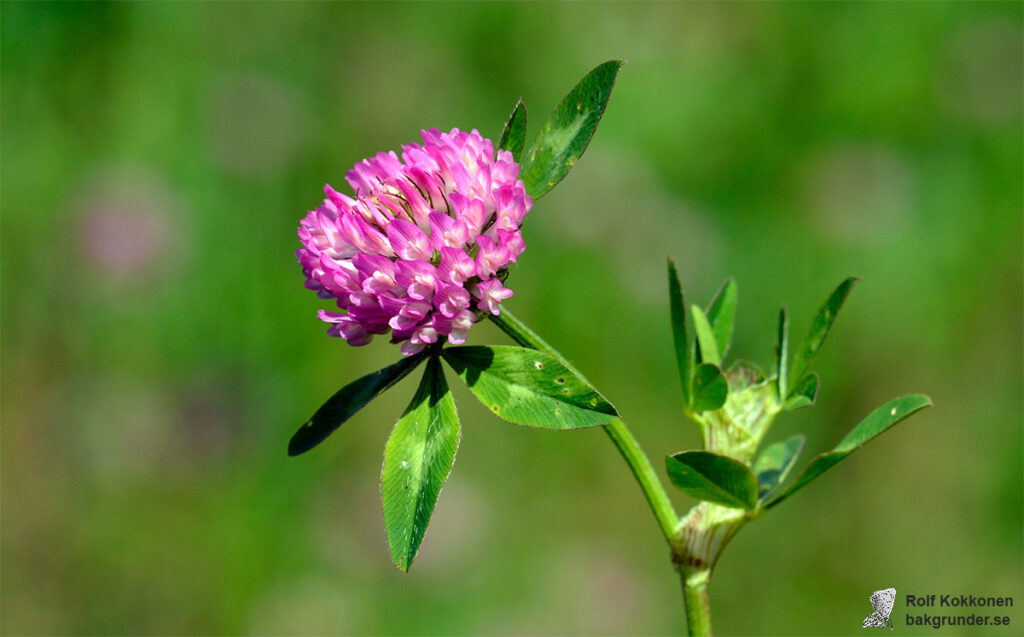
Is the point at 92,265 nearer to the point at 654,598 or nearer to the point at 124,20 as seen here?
the point at 124,20

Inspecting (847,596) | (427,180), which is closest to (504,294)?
(427,180)

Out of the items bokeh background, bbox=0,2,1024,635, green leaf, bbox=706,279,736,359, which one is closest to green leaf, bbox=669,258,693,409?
green leaf, bbox=706,279,736,359

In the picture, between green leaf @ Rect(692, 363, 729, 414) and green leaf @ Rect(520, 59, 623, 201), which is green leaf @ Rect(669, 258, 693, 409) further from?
green leaf @ Rect(520, 59, 623, 201)

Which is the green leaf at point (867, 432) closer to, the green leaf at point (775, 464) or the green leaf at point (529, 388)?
the green leaf at point (775, 464)

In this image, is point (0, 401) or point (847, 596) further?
point (0, 401)

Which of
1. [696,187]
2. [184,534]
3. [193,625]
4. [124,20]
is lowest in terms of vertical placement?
[193,625]

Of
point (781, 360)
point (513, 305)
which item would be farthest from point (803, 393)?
point (513, 305)
